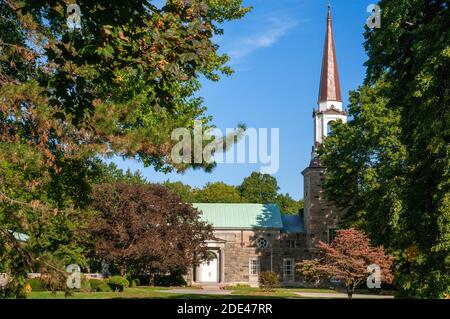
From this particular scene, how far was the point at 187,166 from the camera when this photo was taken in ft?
36.0

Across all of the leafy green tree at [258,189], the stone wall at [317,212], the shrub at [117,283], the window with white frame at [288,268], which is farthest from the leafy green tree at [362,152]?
the leafy green tree at [258,189]

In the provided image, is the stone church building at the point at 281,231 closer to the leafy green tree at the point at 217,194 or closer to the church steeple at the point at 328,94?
the church steeple at the point at 328,94

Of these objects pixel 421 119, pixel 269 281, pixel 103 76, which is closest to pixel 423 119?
pixel 421 119

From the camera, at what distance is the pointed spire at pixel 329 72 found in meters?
58.1

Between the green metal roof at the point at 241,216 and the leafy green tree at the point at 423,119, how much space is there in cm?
3908

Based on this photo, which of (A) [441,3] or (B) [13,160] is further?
(A) [441,3]

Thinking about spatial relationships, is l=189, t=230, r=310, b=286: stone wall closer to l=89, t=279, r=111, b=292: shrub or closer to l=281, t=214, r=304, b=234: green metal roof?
l=281, t=214, r=304, b=234: green metal roof

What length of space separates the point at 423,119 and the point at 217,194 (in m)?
67.0

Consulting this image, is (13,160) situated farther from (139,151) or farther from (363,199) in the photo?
(363,199)

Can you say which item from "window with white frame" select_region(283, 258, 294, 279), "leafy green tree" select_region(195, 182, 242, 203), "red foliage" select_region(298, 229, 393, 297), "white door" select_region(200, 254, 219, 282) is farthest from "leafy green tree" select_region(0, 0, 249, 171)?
"leafy green tree" select_region(195, 182, 242, 203)

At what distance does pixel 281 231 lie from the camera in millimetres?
57594

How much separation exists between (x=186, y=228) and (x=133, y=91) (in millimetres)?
32159

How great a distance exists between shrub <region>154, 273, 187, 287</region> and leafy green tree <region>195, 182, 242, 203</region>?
3237 centimetres

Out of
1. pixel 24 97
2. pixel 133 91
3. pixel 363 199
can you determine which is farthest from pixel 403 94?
pixel 363 199
